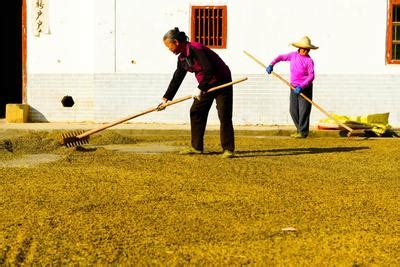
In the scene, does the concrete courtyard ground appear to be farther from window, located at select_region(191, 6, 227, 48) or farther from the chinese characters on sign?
the chinese characters on sign

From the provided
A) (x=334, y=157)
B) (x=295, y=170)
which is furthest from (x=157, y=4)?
(x=295, y=170)

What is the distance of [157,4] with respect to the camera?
1609cm

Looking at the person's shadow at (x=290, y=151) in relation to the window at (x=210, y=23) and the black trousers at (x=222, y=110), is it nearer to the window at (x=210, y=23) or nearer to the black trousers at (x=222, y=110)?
the black trousers at (x=222, y=110)

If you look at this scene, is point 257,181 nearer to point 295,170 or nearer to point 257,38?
point 295,170

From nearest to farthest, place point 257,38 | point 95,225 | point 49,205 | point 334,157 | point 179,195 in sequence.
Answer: point 95,225, point 49,205, point 179,195, point 334,157, point 257,38

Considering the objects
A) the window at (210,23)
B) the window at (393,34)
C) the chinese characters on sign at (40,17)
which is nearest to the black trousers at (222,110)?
the window at (210,23)

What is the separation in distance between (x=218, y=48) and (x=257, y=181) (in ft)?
25.7

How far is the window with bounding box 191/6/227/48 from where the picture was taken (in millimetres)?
16047

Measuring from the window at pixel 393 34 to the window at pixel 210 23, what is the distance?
3.07 meters

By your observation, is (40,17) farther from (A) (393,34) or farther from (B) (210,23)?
(A) (393,34)

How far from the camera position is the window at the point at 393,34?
51.7ft

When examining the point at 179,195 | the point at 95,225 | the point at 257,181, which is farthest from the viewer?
the point at 257,181

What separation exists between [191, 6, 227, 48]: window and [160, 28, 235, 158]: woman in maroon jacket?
5346 millimetres

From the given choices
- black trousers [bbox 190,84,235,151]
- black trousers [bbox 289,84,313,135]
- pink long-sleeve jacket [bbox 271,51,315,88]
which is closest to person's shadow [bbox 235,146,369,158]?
black trousers [bbox 190,84,235,151]
